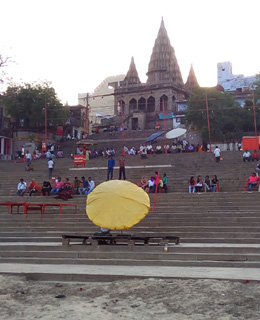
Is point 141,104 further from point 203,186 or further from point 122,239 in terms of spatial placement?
point 122,239

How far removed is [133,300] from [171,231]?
5171 mm

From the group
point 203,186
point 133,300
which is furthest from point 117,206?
point 203,186

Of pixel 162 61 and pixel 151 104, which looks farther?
pixel 162 61

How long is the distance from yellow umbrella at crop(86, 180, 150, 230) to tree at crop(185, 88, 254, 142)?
26196 millimetres

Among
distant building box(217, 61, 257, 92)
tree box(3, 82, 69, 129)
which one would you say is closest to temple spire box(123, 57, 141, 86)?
distant building box(217, 61, 257, 92)

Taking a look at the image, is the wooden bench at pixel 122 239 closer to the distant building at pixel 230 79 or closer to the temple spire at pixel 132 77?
the distant building at pixel 230 79

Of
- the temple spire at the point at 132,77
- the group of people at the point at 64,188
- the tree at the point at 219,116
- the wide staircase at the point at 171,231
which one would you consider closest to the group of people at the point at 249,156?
the wide staircase at the point at 171,231

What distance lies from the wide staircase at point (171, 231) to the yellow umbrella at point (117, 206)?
22.3 inches

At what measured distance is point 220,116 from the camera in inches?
1398

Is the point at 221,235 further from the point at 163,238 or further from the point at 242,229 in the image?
the point at 163,238

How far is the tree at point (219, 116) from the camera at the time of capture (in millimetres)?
34969

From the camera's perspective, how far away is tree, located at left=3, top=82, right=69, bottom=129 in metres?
40.2

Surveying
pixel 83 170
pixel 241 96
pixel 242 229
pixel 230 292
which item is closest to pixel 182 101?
pixel 241 96

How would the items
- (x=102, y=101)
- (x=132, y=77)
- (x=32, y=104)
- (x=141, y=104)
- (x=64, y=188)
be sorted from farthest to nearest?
(x=102, y=101), (x=132, y=77), (x=141, y=104), (x=32, y=104), (x=64, y=188)
